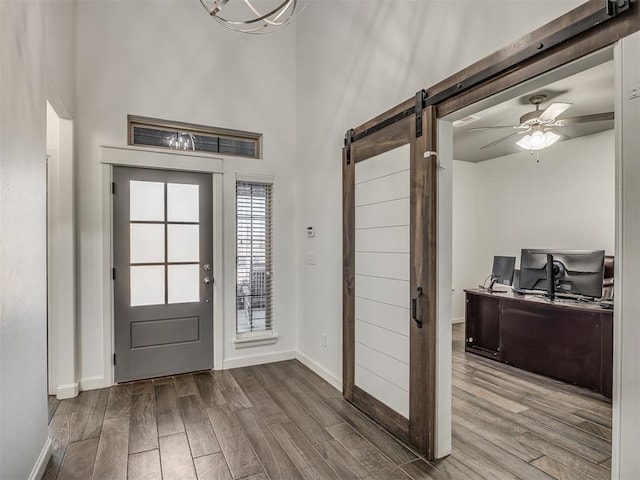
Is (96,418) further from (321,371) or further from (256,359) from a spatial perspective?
(321,371)

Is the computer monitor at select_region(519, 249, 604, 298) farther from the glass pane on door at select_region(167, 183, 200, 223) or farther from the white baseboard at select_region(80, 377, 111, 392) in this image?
the white baseboard at select_region(80, 377, 111, 392)

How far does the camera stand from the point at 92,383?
3.34 m

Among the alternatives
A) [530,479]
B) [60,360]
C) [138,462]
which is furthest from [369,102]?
[60,360]

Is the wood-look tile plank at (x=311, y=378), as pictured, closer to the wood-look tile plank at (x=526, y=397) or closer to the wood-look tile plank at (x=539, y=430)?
the wood-look tile plank at (x=539, y=430)

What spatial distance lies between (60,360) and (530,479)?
3.67 metres

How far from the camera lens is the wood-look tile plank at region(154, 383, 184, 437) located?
2625 millimetres

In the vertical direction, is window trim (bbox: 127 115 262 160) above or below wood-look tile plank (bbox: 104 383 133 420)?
above

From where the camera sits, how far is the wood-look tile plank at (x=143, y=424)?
242cm

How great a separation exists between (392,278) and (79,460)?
2311mm

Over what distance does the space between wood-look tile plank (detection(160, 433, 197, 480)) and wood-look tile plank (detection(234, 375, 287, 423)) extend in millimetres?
609

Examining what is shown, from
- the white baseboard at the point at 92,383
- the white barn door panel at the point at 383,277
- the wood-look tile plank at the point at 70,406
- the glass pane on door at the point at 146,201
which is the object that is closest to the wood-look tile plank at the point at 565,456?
the white barn door panel at the point at 383,277

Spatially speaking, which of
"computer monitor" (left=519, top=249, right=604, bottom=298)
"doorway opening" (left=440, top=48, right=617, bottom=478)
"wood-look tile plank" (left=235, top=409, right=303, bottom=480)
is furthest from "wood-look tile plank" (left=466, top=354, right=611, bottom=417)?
"wood-look tile plank" (left=235, top=409, right=303, bottom=480)

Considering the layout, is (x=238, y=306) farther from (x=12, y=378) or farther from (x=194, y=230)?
(x=12, y=378)

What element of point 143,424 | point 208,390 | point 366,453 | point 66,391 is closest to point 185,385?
point 208,390
